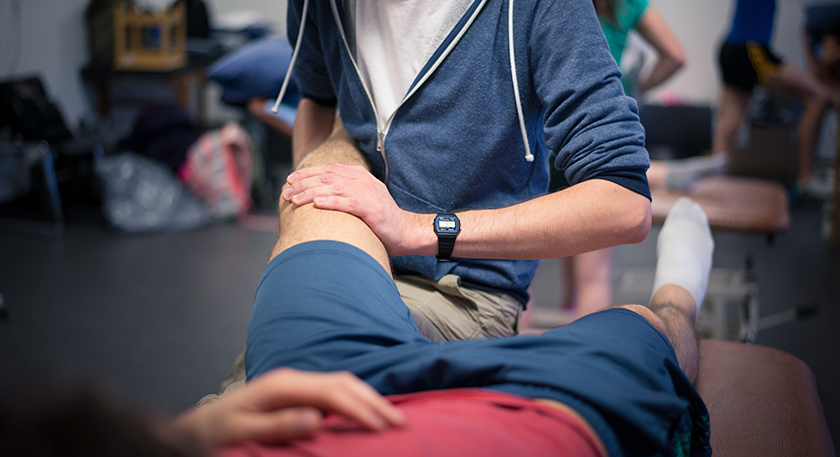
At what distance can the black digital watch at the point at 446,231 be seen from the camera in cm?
89

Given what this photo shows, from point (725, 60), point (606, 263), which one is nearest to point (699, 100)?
point (725, 60)

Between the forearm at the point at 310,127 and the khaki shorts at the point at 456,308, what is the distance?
0.33 meters

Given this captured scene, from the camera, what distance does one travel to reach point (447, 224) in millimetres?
896

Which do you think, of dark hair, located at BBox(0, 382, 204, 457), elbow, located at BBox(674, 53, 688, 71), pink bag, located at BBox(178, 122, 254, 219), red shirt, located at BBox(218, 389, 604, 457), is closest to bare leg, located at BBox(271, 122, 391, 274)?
red shirt, located at BBox(218, 389, 604, 457)

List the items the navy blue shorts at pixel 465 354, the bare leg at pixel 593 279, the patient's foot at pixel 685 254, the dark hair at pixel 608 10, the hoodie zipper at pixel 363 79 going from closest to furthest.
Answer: the navy blue shorts at pixel 465 354
the hoodie zipper at pixel 363 79
the patient's foot at pixel 685 254
the dark hair at pixel 608 10
the bare leg at pixel 593 279

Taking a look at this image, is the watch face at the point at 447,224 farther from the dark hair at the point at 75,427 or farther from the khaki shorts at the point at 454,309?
the dark hair at the point at 75,427

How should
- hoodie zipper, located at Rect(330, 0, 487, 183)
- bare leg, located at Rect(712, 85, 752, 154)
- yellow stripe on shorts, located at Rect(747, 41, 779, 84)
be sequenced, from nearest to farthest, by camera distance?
hoodie zipper, located at Rect(330, 0, 487, 183) < yellow stripe on shorts, located at Rect(747, 41, 779, 84) < bare leg, located at Rect(712, 85, 752, 154)

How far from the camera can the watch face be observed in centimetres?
89

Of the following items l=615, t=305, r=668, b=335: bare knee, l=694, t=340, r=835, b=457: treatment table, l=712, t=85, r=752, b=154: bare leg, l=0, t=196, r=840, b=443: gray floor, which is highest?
l=615, t=305, r=668, b=335: bare knee

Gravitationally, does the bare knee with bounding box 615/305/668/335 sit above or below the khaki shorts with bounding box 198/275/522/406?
above

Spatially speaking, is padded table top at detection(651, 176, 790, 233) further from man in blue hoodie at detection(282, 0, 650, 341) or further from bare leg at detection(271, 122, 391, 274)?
bare leg at detection(271, 122, 391, 274)

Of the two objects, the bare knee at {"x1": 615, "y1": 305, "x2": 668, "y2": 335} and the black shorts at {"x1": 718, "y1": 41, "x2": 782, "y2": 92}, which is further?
the black shorts at {"x1": 718, "y1": 41, "x2": 782, "y2": 92}

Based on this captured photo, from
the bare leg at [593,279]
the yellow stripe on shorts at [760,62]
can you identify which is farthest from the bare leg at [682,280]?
the yellow stripe on shorts at [760,62]

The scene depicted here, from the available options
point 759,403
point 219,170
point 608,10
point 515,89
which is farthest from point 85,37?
point 759,403
